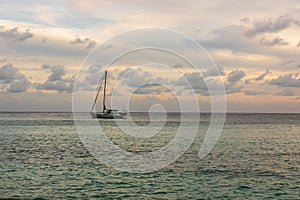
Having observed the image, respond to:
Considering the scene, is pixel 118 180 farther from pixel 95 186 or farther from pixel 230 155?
pixel 230 155

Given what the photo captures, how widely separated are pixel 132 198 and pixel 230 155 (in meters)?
26.1

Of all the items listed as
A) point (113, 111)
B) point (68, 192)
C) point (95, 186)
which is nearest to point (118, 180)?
point (95, 186)

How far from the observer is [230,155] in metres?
51.2

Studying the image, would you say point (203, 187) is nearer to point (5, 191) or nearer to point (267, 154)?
point (5, 191)

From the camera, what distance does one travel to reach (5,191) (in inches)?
1161

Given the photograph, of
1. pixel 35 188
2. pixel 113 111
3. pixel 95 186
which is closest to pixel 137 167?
pixel 95 186

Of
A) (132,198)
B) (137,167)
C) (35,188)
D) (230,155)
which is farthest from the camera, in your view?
(230,155)

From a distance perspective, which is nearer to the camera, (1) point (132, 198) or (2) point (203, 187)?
(1) point (132, 198)

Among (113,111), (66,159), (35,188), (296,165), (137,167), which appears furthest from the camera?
(113,111)

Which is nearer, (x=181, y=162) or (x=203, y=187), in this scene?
(x=203, y=187)

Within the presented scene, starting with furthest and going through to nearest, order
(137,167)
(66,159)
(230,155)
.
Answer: (230,155)
(66,159)
(137,167)

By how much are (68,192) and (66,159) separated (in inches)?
710

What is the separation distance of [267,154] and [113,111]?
384 ft

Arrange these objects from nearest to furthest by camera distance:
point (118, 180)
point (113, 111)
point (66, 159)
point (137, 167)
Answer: point (118, 180) < point (137, 167) < point (66, 159) < point (113, 111)
